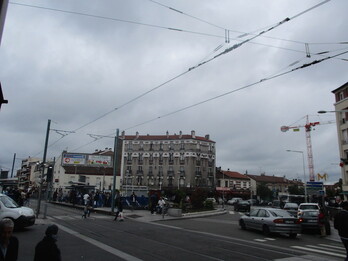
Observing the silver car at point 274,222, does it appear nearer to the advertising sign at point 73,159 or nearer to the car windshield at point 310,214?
the car windshield at point 310,214

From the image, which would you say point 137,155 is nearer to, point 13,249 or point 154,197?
point 154,197

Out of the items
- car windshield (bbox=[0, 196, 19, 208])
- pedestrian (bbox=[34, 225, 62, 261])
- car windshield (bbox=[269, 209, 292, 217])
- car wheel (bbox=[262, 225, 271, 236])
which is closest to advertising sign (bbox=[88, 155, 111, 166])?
car windshield (bbox=[0, 196, 19, 208])

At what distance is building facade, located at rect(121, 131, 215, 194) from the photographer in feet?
270

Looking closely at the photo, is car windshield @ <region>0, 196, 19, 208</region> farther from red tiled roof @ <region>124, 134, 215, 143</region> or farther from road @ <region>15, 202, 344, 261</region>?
red tiled roof @ <region>124, 134, 215, 143</region>

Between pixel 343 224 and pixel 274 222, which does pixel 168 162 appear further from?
pixel 343 224

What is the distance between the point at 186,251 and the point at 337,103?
139ft

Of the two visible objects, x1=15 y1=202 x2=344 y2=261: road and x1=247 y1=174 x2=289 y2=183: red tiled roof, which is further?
x1=247 y1=174 x2=289 y2=183: red tiled roof

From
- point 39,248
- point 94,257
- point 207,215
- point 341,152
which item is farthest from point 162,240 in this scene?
point 341,152

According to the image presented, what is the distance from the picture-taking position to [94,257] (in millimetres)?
9078

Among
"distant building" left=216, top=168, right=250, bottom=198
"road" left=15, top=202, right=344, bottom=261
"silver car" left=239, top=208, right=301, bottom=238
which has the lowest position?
"road" left=15, top=202, right=344, bottom=261

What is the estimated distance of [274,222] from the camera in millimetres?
15312

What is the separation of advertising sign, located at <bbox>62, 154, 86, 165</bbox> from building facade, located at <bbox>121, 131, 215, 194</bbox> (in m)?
29.3

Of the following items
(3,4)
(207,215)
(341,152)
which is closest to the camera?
(3,4)

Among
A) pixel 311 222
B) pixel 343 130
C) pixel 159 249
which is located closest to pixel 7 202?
pixel 159 249
